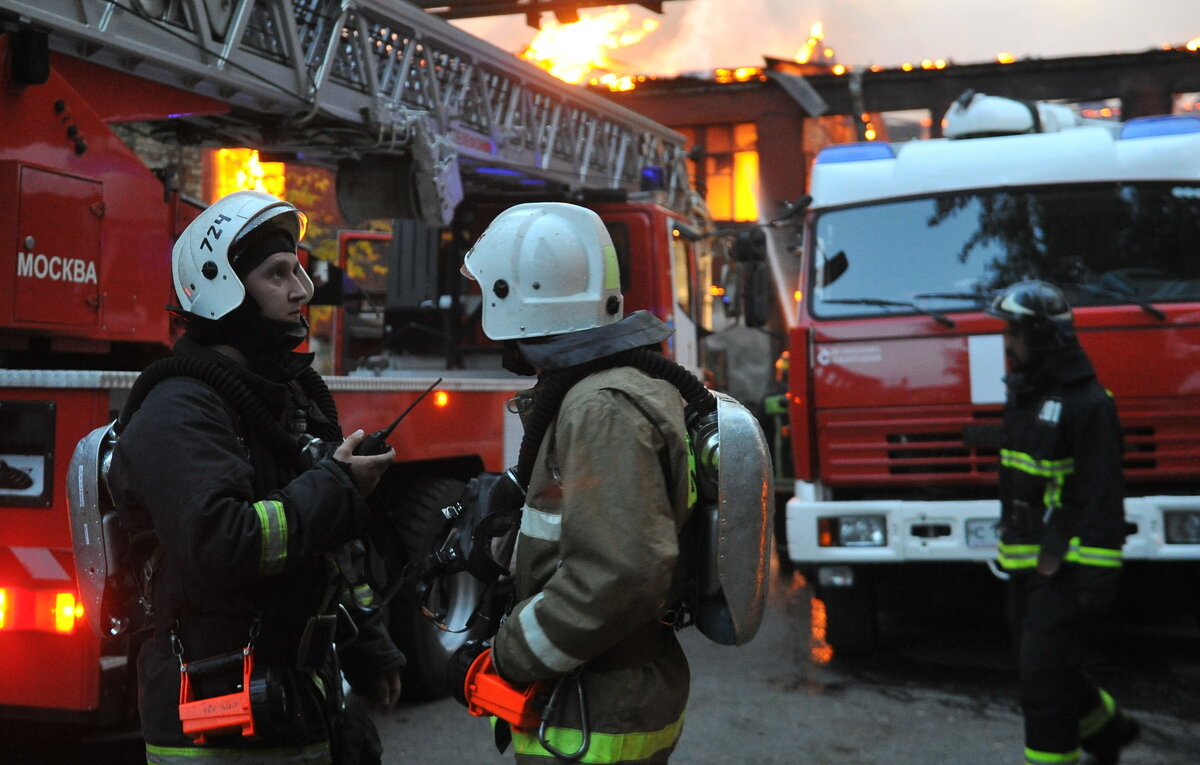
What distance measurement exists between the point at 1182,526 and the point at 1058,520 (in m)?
1.70

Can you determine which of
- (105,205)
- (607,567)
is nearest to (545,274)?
(607,567)

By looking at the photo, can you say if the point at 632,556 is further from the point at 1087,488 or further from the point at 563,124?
the point at 563,124

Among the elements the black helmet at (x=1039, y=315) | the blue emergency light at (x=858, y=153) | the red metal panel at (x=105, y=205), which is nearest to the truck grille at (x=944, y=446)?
the black helmet at (x=1039, y=315)

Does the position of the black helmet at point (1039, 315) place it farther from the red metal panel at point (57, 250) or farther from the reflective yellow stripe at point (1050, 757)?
the red metal panel at point (57, 250)

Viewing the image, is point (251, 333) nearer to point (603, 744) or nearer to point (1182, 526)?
point (603, 744)

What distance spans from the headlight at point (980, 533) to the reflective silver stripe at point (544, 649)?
380 centimetres

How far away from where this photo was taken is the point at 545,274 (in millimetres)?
2205

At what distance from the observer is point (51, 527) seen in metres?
3.38

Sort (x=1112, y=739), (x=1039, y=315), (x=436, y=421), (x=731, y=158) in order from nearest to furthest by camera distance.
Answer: (x=1112, y=739)
(x=1039, y=315)
(x=436, y=421)
(x=731, y=158)

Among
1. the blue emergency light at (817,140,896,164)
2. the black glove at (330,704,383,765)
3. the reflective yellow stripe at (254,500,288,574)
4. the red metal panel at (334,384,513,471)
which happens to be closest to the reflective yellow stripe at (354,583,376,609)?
the black glove at (330,704,383,765)

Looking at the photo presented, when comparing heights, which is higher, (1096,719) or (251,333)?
(251,333)

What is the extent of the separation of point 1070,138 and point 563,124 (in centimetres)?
417

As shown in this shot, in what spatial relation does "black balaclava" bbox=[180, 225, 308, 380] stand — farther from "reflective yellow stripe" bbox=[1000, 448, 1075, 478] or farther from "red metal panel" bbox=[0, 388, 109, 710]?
"reflective yellow stripe" bbox=[1000, 448, 1075, 478]

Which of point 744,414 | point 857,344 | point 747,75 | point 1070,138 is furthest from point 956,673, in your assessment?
point 747,75
